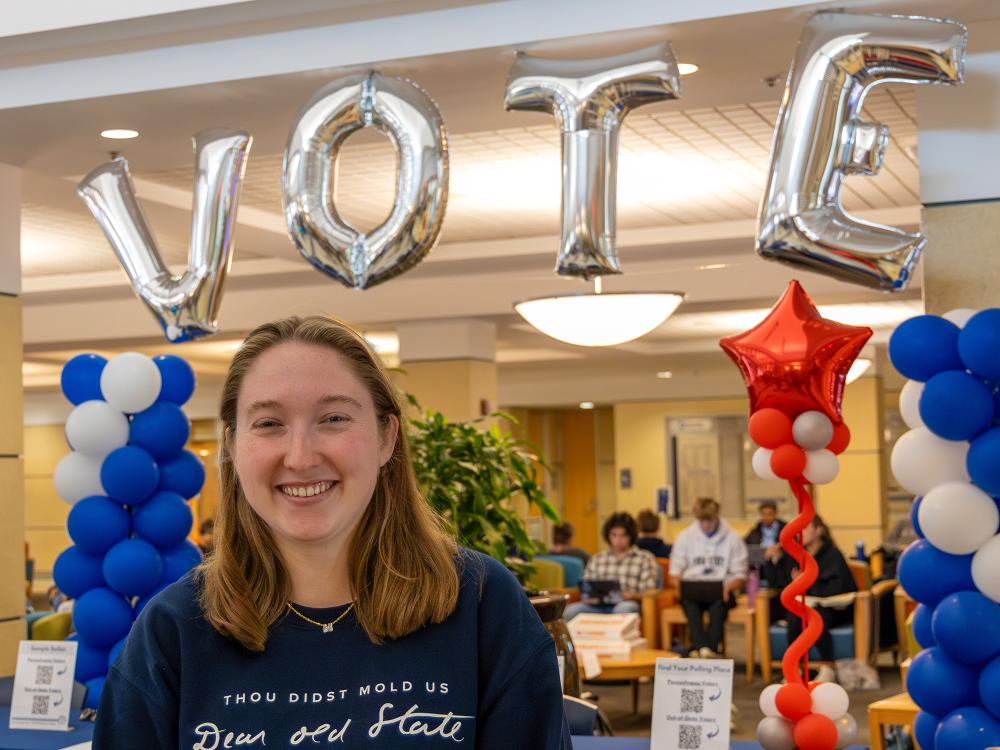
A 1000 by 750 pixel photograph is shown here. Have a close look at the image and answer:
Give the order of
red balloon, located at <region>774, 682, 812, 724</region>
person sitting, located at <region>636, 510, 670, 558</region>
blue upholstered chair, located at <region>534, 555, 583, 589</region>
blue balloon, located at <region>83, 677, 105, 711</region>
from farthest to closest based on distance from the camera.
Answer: person sitting, located at <region>636, 510, 670, 558</region> < blue upholstered chair, located at <region>534, 555, 583, 589</region> < blue balloon, located at <region>83, 677, 105, 711</region> < red balloon, located at <region>774, 682, 812, 724</region>

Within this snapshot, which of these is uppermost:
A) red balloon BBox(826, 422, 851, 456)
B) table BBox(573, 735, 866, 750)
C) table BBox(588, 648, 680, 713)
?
red balloon BBox(826, 422, 851, 456)

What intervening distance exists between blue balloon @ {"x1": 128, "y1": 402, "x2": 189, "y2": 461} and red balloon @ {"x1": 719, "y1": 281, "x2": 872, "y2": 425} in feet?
7.92

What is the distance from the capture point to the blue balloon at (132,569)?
473cm

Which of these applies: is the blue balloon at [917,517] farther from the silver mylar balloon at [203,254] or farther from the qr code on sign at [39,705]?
the qr code on sign at [39,705]

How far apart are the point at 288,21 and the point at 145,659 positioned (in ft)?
8.66

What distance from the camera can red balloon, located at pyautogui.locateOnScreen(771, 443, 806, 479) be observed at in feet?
11.3

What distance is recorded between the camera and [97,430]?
191 inches

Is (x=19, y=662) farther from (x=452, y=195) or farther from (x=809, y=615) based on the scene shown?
(x=452, y=195)

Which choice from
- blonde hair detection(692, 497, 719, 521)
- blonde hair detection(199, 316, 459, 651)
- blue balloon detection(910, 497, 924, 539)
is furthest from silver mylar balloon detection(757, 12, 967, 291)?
blonde hair detection(692, 497, 719, 521)

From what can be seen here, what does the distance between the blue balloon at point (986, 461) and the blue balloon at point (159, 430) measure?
293cm

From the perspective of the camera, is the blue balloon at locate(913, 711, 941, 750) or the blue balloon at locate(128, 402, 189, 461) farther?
the blue balloon at locate(128, 402, 189, 461)

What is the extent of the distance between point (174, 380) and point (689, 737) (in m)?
2.67

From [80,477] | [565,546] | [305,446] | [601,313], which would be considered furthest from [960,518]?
[565,546]

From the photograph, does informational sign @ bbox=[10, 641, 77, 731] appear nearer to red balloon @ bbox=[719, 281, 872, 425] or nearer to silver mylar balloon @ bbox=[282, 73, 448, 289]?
silver mylar balloon @ bbox=[282, 73, 448, 289]
